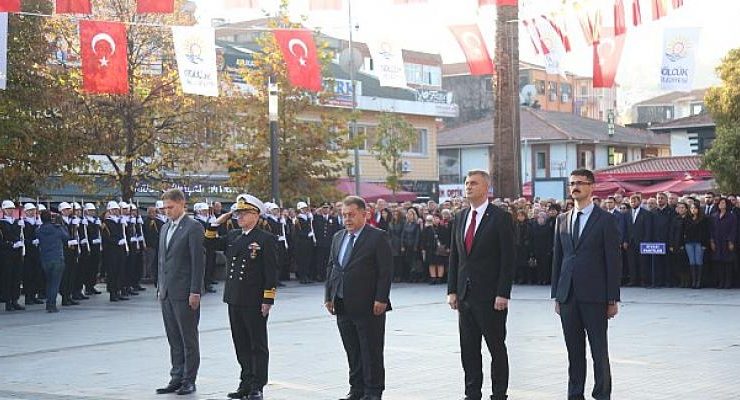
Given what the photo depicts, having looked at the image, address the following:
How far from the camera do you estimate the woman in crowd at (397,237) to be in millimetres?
30484

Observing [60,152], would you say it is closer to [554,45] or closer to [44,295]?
[44,295]

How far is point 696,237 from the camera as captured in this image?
25.3 m

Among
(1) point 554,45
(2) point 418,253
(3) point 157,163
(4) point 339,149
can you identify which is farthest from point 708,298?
(4) point 339,149

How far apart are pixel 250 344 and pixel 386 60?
51.0 ft

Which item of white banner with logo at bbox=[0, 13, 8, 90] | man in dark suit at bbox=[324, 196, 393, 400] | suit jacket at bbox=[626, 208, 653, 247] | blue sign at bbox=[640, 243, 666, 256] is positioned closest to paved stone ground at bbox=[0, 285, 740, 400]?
man in dark suit at bbox=[324, 196, 393, 400]

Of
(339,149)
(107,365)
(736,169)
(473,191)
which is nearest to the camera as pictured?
(473,191)

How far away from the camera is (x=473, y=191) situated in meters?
10.7

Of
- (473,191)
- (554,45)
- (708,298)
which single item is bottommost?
(708,298)

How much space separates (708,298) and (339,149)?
21.4 metres

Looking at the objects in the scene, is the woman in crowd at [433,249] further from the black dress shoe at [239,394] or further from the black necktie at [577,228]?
the black necktie at [577,228]

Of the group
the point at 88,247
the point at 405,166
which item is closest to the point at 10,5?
the point at 88,247

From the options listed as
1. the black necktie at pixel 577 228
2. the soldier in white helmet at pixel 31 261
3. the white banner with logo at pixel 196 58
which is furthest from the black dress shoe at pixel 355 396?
the white banner with logo at pixel 196 58

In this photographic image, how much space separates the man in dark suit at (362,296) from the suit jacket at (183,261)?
1529mm

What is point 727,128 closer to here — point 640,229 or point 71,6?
point 640,229
